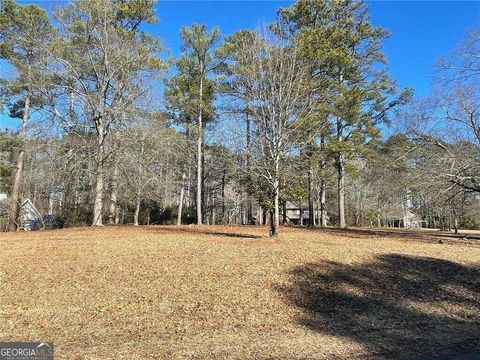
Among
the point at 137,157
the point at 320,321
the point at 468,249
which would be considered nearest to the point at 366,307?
the point at 320,321

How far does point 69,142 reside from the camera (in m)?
17.8

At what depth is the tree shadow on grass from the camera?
6317 millimetres

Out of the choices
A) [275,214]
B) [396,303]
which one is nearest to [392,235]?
[275,214]

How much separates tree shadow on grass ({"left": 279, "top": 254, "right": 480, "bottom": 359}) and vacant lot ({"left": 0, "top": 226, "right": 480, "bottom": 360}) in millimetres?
30

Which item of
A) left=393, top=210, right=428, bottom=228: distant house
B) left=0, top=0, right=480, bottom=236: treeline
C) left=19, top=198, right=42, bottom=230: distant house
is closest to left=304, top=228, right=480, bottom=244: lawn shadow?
left=0, top=0, right=480, bottom=236: treeline

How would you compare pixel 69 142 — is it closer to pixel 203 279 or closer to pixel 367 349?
pixel 203 279

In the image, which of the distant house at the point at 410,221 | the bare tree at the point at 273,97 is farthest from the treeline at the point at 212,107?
the distant house at the point at 410,221

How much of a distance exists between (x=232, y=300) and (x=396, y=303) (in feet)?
11.3

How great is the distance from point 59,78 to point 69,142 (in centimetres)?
270

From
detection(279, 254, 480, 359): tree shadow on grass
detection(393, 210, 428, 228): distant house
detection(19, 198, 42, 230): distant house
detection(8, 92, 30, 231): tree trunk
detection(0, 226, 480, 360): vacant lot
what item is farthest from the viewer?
detection(393, 210, 428, 228): distant house

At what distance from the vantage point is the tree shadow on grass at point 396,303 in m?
6.32

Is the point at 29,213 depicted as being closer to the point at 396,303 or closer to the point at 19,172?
the point at 19,172

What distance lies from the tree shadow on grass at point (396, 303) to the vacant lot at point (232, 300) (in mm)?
30

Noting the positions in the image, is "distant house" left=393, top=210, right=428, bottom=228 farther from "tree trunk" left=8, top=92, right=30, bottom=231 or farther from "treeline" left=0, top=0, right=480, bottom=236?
"tree trunk" left=8, top=92, right=30, bottom=231
